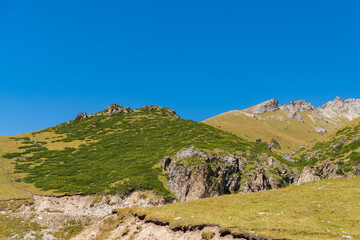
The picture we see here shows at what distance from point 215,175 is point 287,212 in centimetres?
2729

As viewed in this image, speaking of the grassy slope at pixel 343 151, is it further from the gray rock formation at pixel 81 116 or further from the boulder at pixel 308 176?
the gray rock formation at pixel 81 116

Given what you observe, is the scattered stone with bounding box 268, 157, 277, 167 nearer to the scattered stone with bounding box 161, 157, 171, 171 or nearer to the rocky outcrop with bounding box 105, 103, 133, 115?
the scattered stone with bounding box 161, 157, 171, 171

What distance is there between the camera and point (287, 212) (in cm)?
1750

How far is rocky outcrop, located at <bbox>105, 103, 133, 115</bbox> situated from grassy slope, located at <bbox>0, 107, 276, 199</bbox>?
800cm

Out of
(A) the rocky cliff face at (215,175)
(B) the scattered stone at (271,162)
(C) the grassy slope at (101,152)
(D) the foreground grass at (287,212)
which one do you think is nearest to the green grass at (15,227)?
(C) the grassy slope at (101,152)

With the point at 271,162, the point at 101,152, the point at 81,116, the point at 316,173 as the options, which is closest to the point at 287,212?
the point at 316,173

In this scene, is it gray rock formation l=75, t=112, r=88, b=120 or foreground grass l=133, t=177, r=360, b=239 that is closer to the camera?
foreground grass l=133, t=177, r=360, b=239

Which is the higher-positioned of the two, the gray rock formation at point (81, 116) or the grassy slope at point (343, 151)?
the gray rock formation at point (81, 116)

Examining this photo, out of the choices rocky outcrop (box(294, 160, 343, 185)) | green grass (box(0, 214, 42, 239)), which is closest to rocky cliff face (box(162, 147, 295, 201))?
rocky outcrop (box(294, 160, 343, 185))

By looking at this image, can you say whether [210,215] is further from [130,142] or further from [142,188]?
[130,142]

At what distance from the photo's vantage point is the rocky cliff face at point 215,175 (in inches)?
1673

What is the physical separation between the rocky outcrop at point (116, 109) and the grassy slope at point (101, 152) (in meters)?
8.00

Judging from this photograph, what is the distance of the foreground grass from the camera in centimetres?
1365

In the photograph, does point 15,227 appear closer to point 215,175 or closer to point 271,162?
point 215,175
